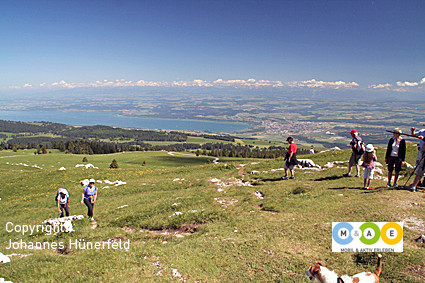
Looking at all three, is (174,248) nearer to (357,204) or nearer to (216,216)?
(216,216)

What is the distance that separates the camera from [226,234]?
10.0 meters

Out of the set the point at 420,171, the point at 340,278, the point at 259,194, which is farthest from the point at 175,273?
the point at 420,171

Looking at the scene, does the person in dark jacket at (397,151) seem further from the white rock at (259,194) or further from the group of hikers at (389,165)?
the white rock at (259,194)

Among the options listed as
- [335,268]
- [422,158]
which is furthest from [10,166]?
[422,158]

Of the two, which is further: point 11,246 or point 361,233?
point 11,246

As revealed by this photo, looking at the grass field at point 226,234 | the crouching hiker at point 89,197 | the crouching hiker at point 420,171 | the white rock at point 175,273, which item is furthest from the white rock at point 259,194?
the crouching hiker at point 89,197

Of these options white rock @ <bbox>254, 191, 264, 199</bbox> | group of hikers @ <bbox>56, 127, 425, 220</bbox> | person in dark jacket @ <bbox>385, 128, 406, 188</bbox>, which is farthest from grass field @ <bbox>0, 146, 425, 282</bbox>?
person in dark jacket @ <bbox>385, 128, 406, 188</bbox>

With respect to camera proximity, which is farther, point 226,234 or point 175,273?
point 226,234

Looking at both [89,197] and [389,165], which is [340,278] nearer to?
Result: [389,165]

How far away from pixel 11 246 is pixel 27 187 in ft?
63.3

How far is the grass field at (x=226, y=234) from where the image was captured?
7180 mm

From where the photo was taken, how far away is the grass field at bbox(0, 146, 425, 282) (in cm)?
718

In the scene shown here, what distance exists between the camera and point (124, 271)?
763cm

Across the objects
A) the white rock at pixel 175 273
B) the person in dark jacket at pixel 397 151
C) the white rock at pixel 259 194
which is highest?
the person in dark jacket at pixel 397 151
